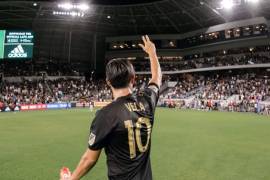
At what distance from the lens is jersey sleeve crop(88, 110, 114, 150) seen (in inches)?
109

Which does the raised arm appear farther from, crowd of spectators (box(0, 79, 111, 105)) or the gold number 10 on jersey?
crowd of spectators (box(0, 79, 111, 105))

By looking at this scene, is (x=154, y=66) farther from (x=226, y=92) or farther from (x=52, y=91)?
(x=52, y=91)

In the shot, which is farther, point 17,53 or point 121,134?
point 17,53

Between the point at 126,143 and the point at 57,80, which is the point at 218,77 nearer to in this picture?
the point at 57,80

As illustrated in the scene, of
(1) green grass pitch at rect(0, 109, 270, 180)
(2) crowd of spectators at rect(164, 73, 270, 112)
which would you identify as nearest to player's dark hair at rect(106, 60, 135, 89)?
(1) green grass pitch at rect(0, 109, 270, 180)

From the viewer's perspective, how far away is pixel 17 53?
43.1 m

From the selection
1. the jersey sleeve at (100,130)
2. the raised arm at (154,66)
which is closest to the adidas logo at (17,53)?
the raised arm at (154,66)

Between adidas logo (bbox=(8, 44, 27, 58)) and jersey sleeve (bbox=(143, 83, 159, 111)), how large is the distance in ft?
139

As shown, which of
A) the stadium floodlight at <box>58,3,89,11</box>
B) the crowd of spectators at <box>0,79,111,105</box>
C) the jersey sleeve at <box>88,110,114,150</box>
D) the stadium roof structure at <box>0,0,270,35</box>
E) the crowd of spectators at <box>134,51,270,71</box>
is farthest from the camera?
the crowd of spectators at <box>134,51,270,71</box>

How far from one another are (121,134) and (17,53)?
141 feet

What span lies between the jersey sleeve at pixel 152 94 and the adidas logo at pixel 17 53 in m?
42.3

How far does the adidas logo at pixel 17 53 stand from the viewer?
4284 centimetres

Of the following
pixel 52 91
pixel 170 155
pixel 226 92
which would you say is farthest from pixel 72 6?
pixel 170 155

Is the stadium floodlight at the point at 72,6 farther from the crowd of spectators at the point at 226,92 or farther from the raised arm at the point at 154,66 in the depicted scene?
the raised arm at the point at 154,66
